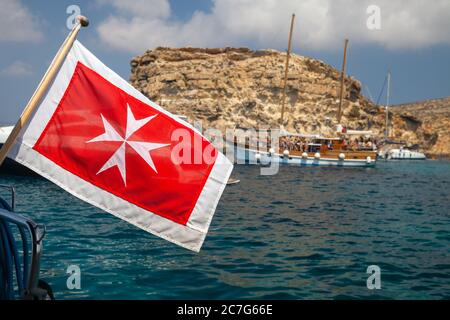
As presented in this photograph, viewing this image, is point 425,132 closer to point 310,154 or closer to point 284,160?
point 310,154

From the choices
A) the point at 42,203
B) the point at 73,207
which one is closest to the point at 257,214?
the point at 73,207

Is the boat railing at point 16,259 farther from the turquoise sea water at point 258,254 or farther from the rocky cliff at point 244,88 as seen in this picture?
the rocky cliff at point 244,88

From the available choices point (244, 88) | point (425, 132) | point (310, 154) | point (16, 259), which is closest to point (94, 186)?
point (16, 259)

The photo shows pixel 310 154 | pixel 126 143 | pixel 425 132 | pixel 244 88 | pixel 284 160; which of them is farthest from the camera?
pixel 425 132

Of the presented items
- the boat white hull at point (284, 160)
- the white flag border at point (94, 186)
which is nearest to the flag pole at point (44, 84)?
the white flag border at point (94, 186)

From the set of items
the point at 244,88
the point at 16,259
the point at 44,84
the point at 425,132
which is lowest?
the point at 16,259

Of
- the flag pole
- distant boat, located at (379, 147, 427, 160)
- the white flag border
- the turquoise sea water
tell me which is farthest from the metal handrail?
distant boat, located at (379, 147, 427, 160)

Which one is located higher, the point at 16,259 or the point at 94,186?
the point at 94,186

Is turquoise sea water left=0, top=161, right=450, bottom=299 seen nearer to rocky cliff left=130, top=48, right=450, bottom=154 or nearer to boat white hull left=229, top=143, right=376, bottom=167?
boat white hull left=229, top=143, right=376, bottom=167
